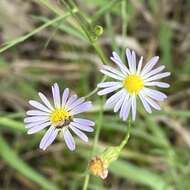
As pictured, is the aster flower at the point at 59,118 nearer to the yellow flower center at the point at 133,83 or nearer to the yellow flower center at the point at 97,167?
the yellow flower center at the point at 97,167

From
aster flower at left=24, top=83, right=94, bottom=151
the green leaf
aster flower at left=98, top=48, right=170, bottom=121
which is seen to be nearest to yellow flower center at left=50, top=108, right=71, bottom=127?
aster flower at left=24, top=83, right=94, bottom=151

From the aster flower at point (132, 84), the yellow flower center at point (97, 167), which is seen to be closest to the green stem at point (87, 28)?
the aster flower at point (132, 84)

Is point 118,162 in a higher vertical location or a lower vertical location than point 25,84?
lower

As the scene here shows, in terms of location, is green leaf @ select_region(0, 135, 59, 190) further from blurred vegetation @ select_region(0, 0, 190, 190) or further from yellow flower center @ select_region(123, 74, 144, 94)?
yellow flower center @ select_region(123, 74, 144, 94)

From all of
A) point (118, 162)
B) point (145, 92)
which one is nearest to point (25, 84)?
point (118, 162)

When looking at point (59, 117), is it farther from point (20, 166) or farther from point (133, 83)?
point (20, 166)

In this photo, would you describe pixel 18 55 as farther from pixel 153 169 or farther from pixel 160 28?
pixel 153 169
